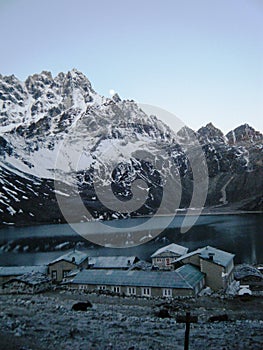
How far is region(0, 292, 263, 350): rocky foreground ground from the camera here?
23344mm

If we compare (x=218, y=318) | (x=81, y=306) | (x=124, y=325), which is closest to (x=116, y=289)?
(x=81, y=306)

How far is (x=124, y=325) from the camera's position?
93.8 feet

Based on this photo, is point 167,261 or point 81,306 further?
point 167,261

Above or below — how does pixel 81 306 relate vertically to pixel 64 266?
below

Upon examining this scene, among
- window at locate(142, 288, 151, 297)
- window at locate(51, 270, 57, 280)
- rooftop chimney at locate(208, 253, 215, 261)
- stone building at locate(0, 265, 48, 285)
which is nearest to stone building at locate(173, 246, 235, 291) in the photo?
rooftop chimney at locate(208, 253, 215, 261)

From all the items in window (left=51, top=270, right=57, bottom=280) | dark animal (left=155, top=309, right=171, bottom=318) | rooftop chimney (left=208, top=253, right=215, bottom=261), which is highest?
rooftop chimney (left=208, top=253, right=215, bottom=261)

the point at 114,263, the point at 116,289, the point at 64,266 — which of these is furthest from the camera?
the point at 114,263

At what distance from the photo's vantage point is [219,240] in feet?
321

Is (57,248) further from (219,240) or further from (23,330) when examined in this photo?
(23,330)

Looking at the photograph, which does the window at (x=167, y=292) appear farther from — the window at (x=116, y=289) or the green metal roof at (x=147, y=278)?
the window at (x=116, y=289)

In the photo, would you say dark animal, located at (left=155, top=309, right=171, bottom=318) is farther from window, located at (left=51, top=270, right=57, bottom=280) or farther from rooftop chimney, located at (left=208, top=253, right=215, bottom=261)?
window, located at (left=51, top=270, right=57, bottom=280)

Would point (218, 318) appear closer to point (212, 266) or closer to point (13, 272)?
point (212, 266)

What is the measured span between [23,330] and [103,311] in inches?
393

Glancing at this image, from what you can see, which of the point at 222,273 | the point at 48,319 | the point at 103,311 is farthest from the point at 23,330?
the point at 222,273
